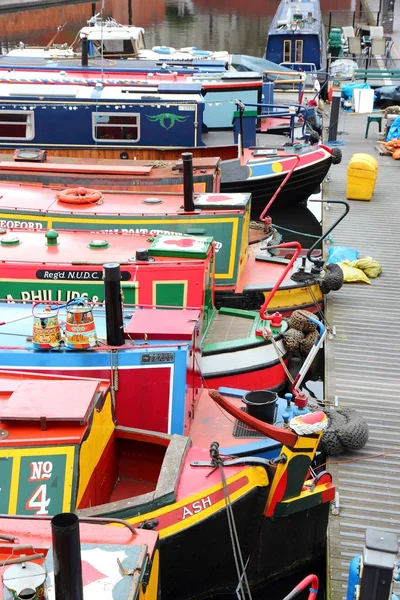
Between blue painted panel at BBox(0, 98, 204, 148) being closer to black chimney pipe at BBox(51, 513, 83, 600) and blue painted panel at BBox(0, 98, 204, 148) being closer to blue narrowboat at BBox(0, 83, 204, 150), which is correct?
blue narrowboat at BBox(0, 83, 204, 150)

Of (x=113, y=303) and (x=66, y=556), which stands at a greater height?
(x=66, y=556)

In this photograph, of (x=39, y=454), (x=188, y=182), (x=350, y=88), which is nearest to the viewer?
(x=39, y=454)

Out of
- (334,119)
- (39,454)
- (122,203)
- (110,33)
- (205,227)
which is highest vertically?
(110,33)

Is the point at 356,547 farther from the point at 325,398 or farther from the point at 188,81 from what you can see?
the point at 188,81

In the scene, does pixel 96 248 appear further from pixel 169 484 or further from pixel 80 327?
pixel 169 484

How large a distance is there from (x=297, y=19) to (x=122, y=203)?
2338 cm

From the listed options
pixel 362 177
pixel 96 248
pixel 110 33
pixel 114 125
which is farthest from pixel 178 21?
pixel 96 248

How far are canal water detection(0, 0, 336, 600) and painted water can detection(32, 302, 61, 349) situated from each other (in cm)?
3973

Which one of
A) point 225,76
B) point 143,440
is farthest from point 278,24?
A: point 143,440

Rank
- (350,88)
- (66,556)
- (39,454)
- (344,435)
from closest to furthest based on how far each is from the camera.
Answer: (66,556)
(39,454)
(344,435)
(350,88)

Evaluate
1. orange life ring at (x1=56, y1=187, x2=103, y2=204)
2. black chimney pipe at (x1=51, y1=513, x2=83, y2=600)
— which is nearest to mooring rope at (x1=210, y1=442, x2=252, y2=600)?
black chimney pipe at (x1=51, y1=513, x2=83, y2=600)

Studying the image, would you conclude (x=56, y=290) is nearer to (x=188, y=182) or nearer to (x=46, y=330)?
(x=46, y=330)

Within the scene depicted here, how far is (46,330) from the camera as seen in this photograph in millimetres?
10375

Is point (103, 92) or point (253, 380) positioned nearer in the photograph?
point (253, 380)
